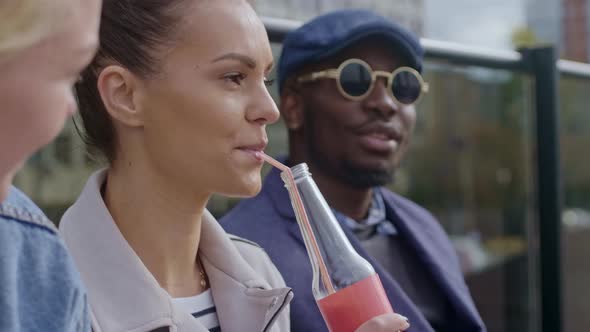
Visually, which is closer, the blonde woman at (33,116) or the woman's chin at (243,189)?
the blonde woman at (33,116)

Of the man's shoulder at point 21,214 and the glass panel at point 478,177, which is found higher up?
the man's shoulder at point 21,214

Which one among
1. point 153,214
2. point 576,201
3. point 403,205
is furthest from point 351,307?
point 576,201

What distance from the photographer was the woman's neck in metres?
1.38

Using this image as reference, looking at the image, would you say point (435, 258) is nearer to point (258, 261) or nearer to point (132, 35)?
point (258, 261)

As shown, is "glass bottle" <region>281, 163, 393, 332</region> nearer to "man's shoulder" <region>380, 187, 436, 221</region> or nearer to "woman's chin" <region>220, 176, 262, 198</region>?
"woman's chin" <region>220, 176, 262, 198</region>

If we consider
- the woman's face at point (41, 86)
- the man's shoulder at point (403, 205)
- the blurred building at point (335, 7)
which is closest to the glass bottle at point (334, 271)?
the woman's face at point (41, 86)

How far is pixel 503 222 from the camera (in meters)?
5.91

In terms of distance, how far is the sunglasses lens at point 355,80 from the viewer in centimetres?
192

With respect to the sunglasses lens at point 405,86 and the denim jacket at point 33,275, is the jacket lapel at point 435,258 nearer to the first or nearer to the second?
the sunglasses lens at point 405,86

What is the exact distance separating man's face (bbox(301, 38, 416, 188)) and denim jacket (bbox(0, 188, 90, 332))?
105 centimetres

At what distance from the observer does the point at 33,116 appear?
30.1 inches

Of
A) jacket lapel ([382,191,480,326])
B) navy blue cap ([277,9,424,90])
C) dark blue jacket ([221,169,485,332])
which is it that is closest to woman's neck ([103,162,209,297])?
dark blue jacket ([221,169,485,332])

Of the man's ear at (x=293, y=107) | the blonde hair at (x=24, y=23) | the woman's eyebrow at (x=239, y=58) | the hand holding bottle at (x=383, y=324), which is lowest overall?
the hand holding bottle at (x=383, y=324)

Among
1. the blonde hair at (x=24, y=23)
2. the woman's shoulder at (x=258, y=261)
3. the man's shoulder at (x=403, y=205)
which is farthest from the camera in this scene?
the man's shoulder at (x=403, y=205)
